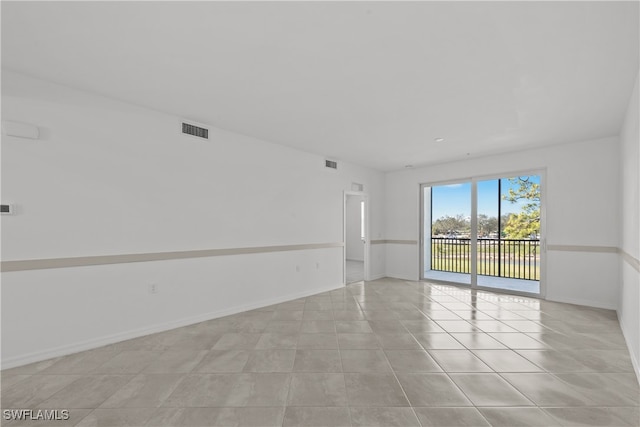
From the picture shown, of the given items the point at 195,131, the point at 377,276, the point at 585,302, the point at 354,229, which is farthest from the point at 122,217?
the point at 354,229

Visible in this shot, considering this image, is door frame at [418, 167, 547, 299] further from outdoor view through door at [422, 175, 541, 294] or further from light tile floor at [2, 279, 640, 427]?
light tile floor at [2, 279, 640, 427]

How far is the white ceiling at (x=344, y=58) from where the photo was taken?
182 cm

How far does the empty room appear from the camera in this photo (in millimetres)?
1930

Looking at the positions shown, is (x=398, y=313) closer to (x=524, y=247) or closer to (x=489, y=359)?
(x=489, y=359)

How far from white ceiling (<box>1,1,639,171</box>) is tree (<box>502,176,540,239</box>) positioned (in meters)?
1.70

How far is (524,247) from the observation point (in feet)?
19.9

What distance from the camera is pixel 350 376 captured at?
2377 millimetres

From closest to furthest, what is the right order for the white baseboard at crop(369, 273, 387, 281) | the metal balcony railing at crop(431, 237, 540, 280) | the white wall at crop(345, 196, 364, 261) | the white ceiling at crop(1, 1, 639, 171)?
the white ceiling at crop(1, 1, 639, 171) → the metal balcony railing at crop(431, 237, 540, 280) → the white baseboard at crop(369, 273, 387, 281) → the white wall at crop(345, 196, 364, 261)

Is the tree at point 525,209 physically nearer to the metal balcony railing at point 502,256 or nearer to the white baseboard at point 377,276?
the metal balcony railing at point 502,256

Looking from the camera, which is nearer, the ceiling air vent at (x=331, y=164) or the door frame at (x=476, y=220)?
the door frame at (x=476, y=220)

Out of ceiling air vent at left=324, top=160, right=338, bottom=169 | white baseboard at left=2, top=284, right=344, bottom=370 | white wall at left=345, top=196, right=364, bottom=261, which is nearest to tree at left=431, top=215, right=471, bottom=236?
ceiling air vent at left=324, top=160, right=338, bottom=169

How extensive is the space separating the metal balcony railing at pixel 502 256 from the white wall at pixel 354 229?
13.0ft

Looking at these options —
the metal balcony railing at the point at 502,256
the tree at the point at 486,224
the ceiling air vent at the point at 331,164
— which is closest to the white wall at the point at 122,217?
the ceiling air vent at the point at 331,164

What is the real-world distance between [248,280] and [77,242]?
223 cm
